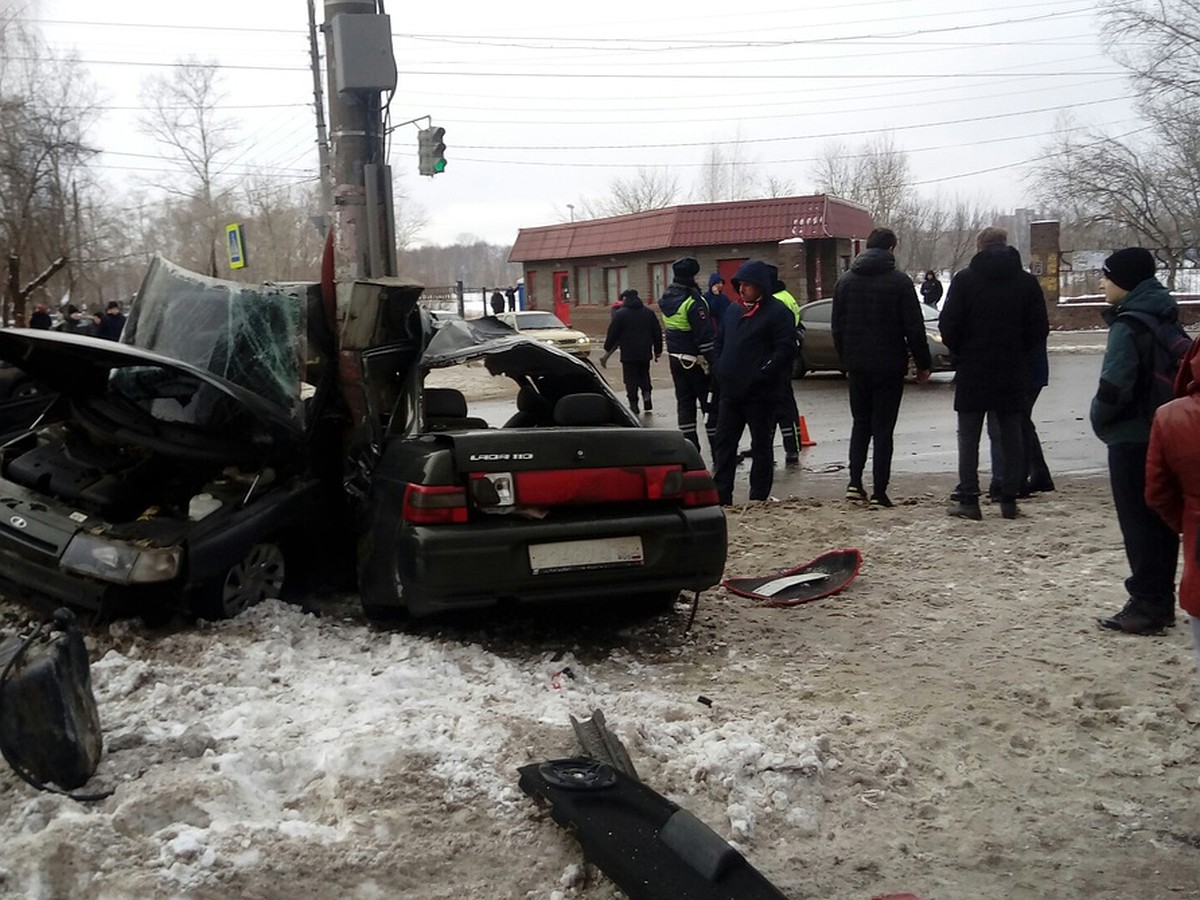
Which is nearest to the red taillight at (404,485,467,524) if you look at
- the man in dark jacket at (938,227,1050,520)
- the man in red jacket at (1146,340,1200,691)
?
the man in red jacket at (1146,340,1200,691)

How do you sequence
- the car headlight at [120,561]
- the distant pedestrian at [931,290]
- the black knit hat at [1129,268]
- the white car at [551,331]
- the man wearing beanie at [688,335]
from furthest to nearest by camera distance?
1. the distant pedestrian at [931,290]
2. the white car at [551,331]
3. the man wearing beanie at [688,335]
4. the black knit hat at [1129,268]
5. the car headlight at [120,561]

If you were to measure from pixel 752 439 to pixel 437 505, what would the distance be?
13.7ft

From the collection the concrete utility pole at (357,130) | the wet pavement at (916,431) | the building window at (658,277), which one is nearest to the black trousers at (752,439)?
the wet pavement at (916,431)

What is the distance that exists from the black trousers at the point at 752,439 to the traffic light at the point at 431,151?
5.98 meters

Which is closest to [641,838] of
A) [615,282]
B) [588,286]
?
[615,282]

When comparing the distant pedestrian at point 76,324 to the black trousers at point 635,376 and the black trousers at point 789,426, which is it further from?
the black trousers at point 789,426

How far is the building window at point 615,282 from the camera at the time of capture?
39156 mm

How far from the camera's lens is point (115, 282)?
2117 inches

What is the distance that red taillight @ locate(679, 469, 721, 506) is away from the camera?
5.24m

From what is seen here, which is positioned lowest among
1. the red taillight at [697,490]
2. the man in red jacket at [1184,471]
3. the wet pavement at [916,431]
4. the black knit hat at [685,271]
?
the wet pavement at [916,431]

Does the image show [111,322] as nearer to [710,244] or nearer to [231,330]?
[231,330]

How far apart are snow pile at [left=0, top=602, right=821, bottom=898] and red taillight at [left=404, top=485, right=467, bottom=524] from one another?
1.79 ft

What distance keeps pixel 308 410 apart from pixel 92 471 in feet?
3.36

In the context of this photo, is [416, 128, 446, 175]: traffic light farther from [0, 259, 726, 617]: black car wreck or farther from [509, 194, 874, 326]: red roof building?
[509, 194, 874, 326]: red roof building
